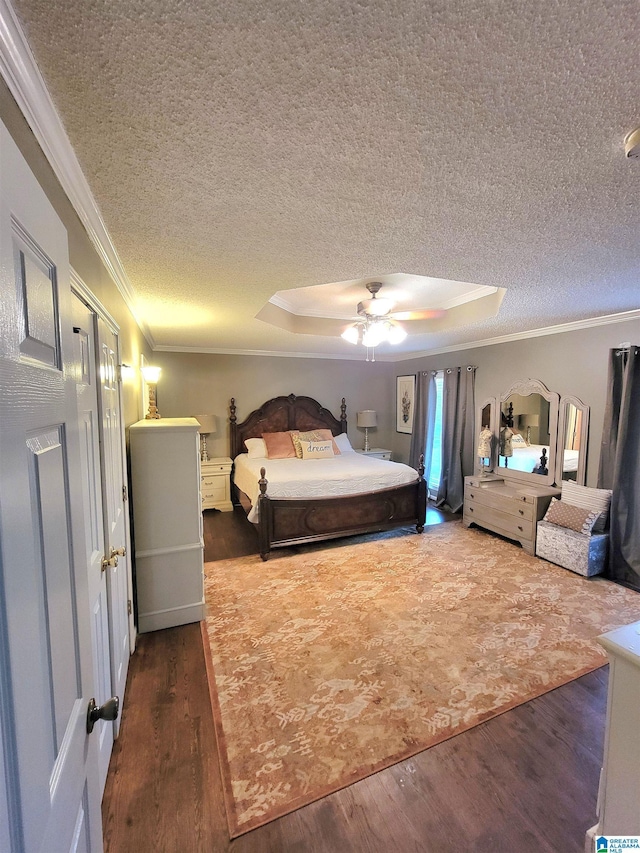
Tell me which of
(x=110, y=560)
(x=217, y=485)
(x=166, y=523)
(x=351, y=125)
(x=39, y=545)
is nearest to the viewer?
(x=39, y=545)

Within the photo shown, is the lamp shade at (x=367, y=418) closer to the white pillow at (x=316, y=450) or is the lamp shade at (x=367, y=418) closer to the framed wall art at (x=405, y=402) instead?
the framed wall art at (x=405, y=402)

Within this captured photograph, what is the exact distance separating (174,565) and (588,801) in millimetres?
2420

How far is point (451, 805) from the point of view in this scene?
1.41 metres

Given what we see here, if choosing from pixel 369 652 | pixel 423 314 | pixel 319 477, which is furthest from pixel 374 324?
pixel 369 652

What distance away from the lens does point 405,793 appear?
1.45 meters

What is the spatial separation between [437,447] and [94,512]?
189 inches

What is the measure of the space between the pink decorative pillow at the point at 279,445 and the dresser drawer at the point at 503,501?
2439 mm

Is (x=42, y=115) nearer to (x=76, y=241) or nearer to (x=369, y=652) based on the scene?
(x=76, y=241)

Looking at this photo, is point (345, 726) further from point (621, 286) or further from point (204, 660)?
point (621, 286)

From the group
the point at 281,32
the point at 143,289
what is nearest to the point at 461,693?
the point at 281,32

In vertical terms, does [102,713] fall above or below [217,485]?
above

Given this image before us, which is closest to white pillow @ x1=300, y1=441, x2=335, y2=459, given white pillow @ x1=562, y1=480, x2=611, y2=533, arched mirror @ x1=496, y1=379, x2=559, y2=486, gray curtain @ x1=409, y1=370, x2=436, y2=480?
gray curtain @ x1=409, y1=370, x2=436, y2=480

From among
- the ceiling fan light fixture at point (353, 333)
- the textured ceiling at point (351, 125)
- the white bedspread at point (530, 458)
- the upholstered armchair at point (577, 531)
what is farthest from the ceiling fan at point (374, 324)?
the upholstered armchair at point (577, 531)

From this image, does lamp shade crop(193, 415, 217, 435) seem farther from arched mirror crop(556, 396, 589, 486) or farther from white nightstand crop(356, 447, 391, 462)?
arched mirror crop(556, 396, 589, 486)
